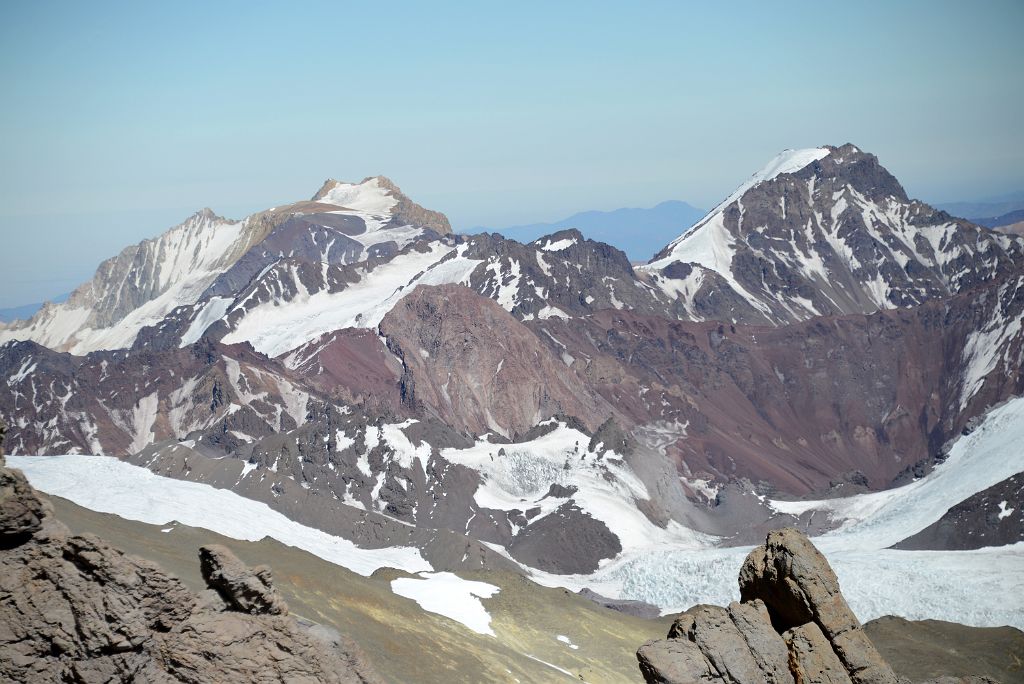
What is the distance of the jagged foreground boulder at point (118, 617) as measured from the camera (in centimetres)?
2802

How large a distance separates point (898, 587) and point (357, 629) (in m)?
58.2

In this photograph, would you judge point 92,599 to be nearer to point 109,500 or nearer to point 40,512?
point 40,512

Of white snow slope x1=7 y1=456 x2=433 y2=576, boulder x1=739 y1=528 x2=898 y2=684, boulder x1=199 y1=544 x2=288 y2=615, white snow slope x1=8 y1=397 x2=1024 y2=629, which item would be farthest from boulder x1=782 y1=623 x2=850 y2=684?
white snow slope x1=7 y1=456 x2=433 y2=576

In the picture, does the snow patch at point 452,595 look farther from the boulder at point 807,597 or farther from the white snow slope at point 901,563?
the white snow slope at point 901,563

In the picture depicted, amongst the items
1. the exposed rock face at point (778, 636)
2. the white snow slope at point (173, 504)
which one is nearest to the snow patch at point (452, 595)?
the white snow slope at point (173, 504)

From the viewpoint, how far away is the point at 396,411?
197 m

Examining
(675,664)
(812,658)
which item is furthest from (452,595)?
(675,664)

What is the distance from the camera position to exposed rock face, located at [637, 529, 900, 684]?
29.3m

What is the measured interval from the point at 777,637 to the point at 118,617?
1609 centimetres

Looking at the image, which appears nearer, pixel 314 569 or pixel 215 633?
pixel 215 633

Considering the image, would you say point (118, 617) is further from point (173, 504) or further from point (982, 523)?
point (982, 523)

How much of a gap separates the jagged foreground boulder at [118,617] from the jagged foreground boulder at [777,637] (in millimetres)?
8989

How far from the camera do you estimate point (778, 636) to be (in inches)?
1206

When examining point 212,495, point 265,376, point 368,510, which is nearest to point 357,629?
point 212,495
